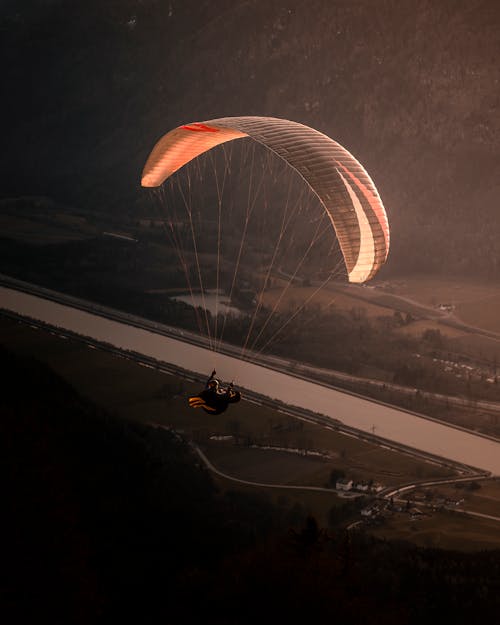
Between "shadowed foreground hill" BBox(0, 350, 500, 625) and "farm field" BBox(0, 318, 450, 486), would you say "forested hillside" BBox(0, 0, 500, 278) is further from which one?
"shadowed foreground hill" BBox(0, 350, 500, 625)

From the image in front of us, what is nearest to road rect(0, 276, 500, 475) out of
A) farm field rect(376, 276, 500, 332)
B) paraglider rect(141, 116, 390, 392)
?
paraglider rect(141, 116, 390, 392)

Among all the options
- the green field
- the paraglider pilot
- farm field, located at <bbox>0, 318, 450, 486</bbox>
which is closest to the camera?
the paraglider pilot

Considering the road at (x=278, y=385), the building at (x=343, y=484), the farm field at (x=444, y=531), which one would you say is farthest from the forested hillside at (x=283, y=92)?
the farm field at (x=444, y=531)

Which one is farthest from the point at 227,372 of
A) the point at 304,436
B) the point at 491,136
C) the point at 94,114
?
the point at 94,114

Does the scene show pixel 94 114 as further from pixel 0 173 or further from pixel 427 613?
pixel 427 613

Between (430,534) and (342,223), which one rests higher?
→ (342,223)

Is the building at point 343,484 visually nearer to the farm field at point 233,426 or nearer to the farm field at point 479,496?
the farm field at point 233,426
